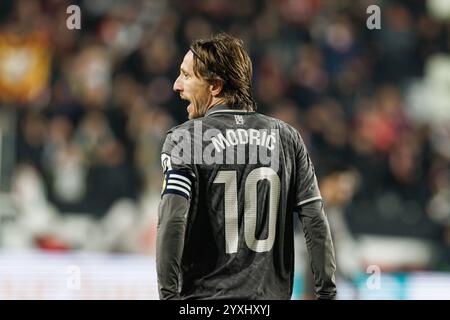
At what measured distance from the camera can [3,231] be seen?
8.30 m

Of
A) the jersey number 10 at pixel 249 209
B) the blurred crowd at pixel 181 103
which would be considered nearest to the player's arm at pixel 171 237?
the jersey number 10 at pixel 249 209

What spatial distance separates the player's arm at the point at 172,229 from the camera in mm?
2990

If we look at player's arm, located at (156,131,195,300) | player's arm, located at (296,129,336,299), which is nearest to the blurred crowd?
player's arm, located at (296,129,336,299)

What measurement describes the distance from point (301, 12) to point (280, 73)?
115 cm

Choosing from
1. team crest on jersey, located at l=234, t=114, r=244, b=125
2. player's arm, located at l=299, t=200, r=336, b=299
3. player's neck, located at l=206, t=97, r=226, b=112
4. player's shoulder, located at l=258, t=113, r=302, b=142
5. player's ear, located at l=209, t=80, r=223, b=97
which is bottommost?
player's arm, located at l=299, t=200, r=336, b=299

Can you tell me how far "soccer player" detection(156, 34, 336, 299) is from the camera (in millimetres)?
3072

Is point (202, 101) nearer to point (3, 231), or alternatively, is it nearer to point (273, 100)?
point (3, 231)

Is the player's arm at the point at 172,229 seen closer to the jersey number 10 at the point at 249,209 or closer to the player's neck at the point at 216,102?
the jersey number 10 at the point at 249,209

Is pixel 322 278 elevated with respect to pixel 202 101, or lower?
lower

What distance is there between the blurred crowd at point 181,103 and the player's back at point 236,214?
513 cm

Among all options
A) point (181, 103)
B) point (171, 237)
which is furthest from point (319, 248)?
point (181, 103)

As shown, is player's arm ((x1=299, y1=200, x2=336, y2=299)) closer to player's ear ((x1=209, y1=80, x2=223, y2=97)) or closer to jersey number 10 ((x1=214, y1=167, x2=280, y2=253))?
jersey number 10 ((x1=214, y1=167, x2=280, y2=253))

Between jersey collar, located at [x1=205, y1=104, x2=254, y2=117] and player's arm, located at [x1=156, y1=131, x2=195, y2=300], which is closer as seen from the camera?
player's arm, located at [x1=156, y1=131, x2=195, y2=300]
